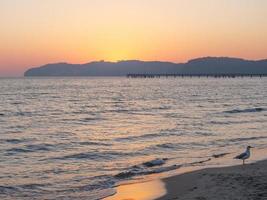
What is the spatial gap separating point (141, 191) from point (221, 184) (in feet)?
7.60

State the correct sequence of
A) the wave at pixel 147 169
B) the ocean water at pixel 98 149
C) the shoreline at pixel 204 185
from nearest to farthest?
the shoreline at pixel 204 185 < the ocean water at pixel 98 149 < the wave at pixel 147 169

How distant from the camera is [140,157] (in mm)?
20078

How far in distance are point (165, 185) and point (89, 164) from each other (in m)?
5.19

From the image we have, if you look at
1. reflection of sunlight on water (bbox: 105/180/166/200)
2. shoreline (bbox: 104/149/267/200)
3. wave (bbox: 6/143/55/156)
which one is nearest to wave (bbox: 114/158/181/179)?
shoreline (bbox: 104/149/267/200)

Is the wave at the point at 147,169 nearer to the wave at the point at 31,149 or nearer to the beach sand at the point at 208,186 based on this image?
the beach sand at the point at 208,186

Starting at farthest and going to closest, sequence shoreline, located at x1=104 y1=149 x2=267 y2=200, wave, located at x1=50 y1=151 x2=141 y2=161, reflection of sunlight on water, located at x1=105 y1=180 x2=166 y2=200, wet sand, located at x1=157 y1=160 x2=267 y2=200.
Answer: wave, located at x1=50 y1=151 x2=141 y2=161 → reflection of sunlight on water, located at x1=105 y1=180 x2=166 y2=200 → shoreline, located at x1=104 y1=149 x2=267 y2=200 → wet sand, located at x1=157 y1=160 x2=267 y2=200

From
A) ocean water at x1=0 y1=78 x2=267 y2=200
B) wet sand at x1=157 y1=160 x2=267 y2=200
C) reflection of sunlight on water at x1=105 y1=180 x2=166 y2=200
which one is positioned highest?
wet sand at x1=157 y1=160 x2=267 y2=200

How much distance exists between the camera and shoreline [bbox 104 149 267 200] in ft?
37.7

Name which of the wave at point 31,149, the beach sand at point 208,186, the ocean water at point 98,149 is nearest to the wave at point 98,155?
the ocean water at point 98,149

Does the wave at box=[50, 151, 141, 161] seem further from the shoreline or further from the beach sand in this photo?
the beach sand

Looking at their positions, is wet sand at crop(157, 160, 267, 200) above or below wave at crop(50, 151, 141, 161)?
above

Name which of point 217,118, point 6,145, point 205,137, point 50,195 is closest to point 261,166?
point 50,195

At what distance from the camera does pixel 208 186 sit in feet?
41.5

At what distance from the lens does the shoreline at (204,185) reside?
11.5 meters
